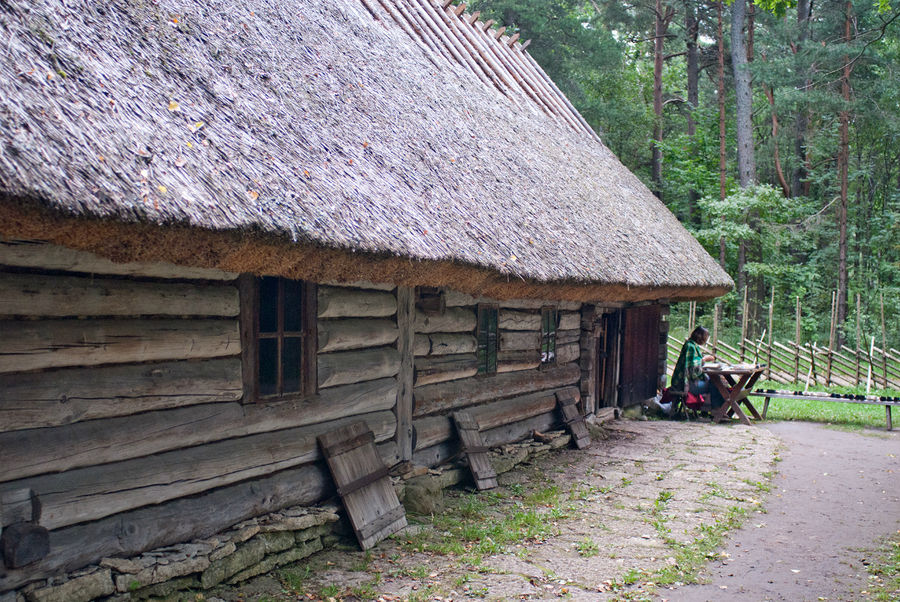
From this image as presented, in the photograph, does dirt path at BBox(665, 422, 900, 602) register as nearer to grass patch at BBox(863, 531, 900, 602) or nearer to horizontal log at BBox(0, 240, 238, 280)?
grass patch at BBox(863, 531, 900, 602)

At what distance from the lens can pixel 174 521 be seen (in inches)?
174

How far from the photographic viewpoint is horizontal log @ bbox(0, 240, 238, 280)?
11.9 ft

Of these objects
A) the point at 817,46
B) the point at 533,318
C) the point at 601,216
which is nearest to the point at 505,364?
the point at 533,318

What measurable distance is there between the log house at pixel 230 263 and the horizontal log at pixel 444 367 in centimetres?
2

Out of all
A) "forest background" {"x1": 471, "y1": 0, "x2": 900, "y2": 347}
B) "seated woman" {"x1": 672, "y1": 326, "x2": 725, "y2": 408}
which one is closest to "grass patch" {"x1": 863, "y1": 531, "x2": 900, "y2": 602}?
"seated woman" {"x1": 672, "y1": 326, "x2": 725, "y2": 408}

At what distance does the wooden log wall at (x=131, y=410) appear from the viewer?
12.3 ft

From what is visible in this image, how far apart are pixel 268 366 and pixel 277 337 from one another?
0.21 m

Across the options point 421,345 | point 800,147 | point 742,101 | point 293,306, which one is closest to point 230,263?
point 293,306

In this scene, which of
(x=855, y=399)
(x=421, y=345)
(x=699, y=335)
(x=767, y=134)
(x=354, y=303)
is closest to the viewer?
(x=354, y=303)

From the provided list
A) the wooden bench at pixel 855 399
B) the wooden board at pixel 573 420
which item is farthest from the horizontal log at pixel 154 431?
the wooden bench at pixel 855 399

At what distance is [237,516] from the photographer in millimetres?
4844

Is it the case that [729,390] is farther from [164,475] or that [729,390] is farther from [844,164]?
[844,164]

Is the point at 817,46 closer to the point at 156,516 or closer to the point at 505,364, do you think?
the point at 505,364

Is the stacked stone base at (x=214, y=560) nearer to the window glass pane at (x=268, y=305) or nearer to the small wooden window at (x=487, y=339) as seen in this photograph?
the window glass pane at (x=268, y=305)
